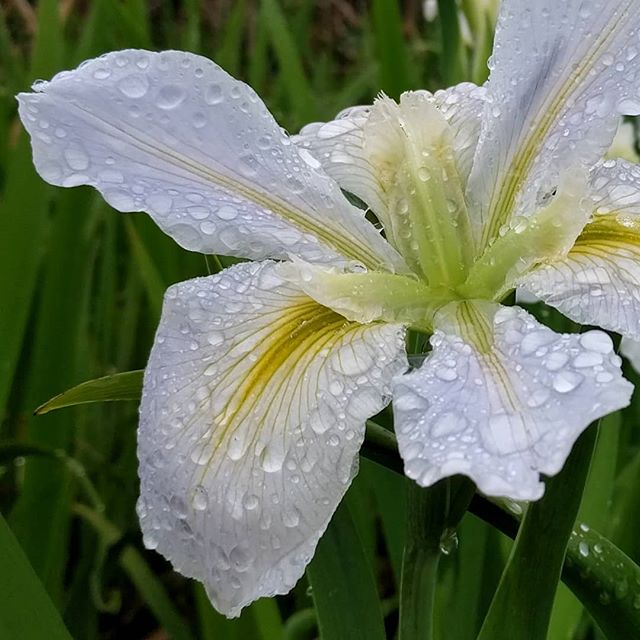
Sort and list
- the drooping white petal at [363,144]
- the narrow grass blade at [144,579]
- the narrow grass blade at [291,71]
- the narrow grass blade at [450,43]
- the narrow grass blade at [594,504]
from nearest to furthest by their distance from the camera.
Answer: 1. the drooping white petal at [363,144]
2. the narrow grass blade at [594,504]
3. the narrow grass blade at [144,579]
4. the narrow grass blade at [450,43]
5. the narrow grass blade at [291,71]

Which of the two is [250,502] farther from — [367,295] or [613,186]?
[613,186]

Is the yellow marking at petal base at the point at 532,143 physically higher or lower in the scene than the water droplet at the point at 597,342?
higher

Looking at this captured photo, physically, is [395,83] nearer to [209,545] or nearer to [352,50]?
[209,545]

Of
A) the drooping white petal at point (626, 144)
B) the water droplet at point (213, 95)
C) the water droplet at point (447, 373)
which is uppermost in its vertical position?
the water droplet at point (213, 95)

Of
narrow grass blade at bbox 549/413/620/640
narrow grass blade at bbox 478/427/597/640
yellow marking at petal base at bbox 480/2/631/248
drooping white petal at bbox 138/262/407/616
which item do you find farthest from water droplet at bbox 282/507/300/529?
narrow grass blade at bbox 549/413/620/640

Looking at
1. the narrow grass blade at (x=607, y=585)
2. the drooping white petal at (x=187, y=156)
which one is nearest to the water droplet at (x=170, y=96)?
the drooping white petal at (x=187, y=156)

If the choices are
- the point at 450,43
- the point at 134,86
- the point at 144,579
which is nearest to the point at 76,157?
the point at 134,86

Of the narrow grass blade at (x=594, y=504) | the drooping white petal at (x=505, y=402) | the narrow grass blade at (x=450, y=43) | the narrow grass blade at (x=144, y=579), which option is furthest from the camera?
the narrow grass blade at (x=450, y=43)

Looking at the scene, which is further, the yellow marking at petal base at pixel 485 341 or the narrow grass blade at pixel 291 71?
the narrow grass blade at pixel 291 71

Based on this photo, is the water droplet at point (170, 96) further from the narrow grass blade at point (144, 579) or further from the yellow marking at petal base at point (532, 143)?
the narrow grass blade at point (144, 579)
